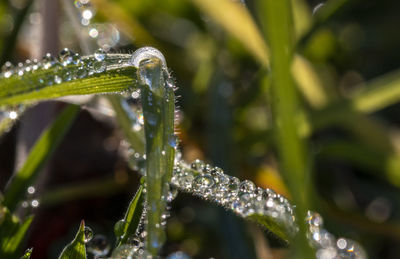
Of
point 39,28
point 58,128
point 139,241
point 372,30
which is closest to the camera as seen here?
point 139,241

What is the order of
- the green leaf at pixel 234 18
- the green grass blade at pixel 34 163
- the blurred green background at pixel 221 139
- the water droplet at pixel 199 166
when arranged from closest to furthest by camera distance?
the water droplet at pixel 199 166 → the green grass blade at pixel 34 163 → the blurred green background at pixel 221 139 → the green leaf at pixel 234 18

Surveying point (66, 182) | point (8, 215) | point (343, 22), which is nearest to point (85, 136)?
point (66, 182)

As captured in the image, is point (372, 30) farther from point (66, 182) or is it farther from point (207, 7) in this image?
point (66, 182)

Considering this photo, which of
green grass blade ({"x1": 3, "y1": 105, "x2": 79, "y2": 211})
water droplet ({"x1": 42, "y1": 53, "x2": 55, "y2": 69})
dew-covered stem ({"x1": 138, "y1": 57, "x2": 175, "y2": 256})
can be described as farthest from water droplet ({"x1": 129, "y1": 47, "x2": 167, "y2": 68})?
green grass blade ({"x1": 3, "y1": 105, "x2": 79, "y2": 211})

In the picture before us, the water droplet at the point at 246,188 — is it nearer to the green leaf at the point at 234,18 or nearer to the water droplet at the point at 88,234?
the water droplet at the point at 88,234

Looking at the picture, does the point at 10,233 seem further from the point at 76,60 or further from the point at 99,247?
the point at 76,60

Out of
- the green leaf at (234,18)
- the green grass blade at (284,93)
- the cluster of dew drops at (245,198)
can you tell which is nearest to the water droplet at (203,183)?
the cluster of dew drops at (245,198)
